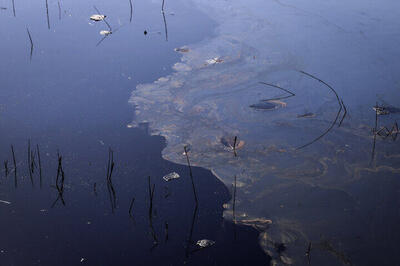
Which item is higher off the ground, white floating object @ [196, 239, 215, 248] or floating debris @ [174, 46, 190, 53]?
floating debris @ [174, 46, 190, 53]

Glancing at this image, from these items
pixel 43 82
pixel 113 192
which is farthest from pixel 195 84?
pixel 113 192

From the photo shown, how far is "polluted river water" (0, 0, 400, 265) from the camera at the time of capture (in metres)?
1.59

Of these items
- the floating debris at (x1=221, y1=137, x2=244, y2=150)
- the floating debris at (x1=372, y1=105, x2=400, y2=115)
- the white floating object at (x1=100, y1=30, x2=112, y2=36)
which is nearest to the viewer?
the floating debris at (x1=221, y1=137, x2=244, y2=150)

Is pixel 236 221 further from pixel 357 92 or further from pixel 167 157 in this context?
pixel 357 92

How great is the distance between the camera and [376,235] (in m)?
1.66

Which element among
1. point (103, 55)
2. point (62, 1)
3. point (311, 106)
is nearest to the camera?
point (311, 106)

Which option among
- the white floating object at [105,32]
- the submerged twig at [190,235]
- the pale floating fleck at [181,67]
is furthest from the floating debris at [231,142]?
the white floating object at [105,32]

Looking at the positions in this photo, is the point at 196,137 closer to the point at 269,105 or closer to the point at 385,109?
the point at 269,105

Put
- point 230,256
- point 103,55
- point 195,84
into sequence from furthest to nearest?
point 103,55, point 195,84, point 230,256

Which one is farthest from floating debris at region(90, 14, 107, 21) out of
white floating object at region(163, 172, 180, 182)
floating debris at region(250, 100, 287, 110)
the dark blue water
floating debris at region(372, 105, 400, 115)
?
floating debris at region(372, 105, 400, 115)

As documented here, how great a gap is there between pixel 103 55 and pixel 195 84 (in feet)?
2.24

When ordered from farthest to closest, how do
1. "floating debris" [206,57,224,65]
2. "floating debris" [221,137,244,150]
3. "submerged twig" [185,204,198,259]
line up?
"floating debris" [206,57,224,65] < "floating debris" [221,137,244,150] < "submerged twig" [185,204,198,259]

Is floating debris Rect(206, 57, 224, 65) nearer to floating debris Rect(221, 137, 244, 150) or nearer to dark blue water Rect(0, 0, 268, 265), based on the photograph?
dark blue water Rect(0, 0, 268, 265)

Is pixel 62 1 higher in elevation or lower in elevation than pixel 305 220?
higher
